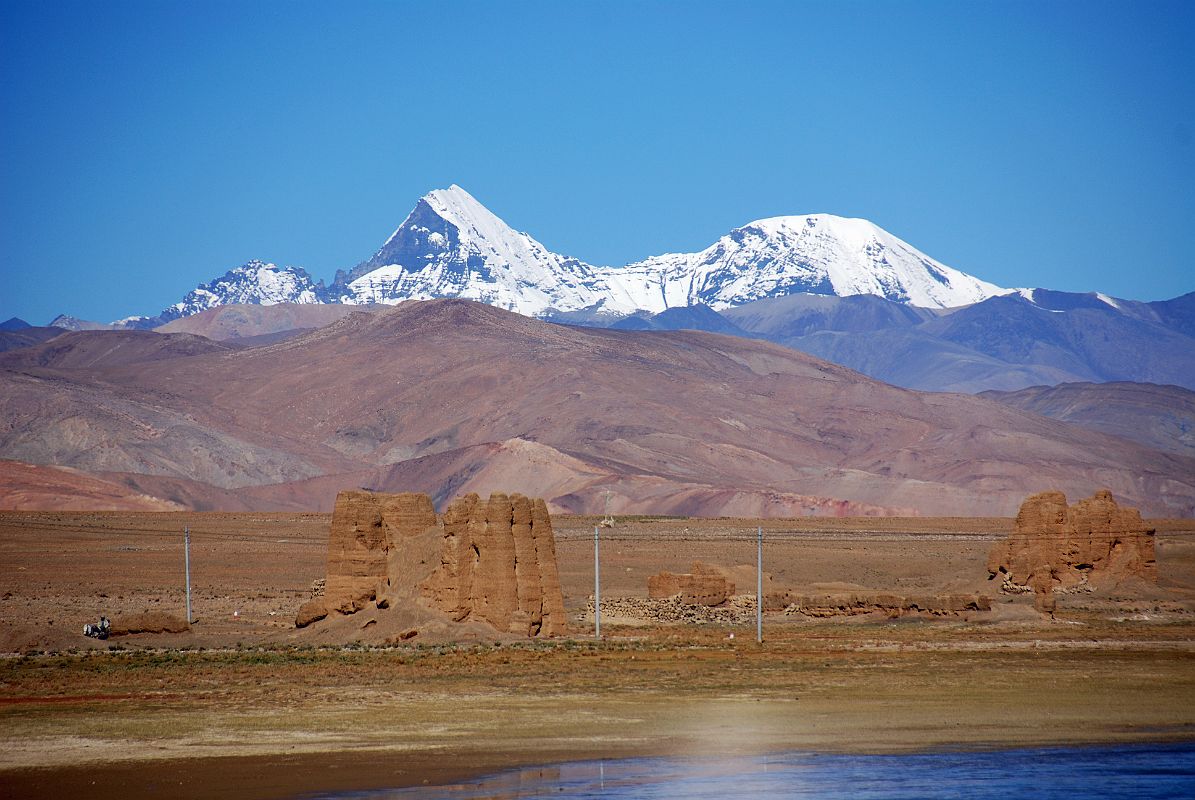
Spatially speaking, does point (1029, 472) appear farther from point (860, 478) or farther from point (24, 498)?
point (24, 498)

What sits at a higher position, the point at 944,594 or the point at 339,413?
the point at 339,413

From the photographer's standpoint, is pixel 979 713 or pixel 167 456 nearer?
pixel 979 713

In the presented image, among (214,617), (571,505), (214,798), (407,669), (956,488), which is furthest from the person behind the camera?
(956,488)

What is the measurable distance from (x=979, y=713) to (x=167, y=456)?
461 feet

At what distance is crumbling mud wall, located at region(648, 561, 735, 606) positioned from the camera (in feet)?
172

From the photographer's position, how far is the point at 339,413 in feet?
654

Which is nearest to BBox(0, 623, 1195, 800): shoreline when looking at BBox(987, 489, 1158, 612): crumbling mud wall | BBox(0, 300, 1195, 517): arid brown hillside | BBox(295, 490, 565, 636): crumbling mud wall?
BBox(295, 490, 565, 636): crumbling mud wall

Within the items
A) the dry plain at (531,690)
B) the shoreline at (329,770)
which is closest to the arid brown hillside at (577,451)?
the dry plain at (531,690)

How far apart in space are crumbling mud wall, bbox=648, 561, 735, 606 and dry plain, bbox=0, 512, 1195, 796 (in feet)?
9.28

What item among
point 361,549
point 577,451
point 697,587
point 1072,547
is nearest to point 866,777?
point 361,549

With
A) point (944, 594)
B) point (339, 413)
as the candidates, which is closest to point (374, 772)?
point (944, 594)

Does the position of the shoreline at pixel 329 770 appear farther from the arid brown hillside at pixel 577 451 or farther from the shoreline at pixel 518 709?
the arid brown hillside at pixel 577 451

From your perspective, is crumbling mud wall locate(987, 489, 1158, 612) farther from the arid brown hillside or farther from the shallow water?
the arid brown hillside

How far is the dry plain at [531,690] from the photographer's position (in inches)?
1016
